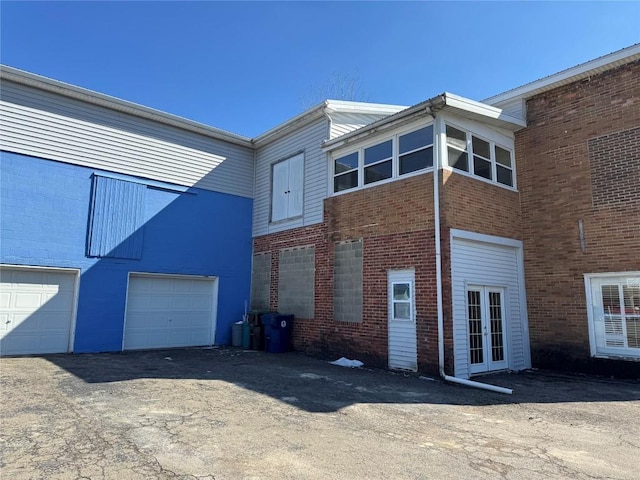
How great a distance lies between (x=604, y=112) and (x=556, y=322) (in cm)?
516

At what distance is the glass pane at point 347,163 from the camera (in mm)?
12452

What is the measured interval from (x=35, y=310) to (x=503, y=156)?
13.2 m

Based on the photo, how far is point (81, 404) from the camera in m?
6.39

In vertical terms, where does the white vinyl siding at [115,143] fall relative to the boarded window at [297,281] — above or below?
above

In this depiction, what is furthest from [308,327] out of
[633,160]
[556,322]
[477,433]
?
[633,160]

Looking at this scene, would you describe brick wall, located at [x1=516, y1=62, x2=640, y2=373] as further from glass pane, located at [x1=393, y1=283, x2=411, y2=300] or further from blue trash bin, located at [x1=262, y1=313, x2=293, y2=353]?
blue trash bin, located at [x1=262, y1=313, x2=293, y2=353]

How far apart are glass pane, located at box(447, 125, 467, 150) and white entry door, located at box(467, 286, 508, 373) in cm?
342

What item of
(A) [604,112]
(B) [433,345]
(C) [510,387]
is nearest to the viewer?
(C) [510,387]

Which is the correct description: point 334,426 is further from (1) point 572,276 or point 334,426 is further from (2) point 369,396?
(1) point 572,276

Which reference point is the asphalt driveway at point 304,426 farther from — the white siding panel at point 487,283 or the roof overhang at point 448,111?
the roof overhang at point 448,111

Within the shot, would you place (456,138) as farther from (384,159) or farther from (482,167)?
(384,159)

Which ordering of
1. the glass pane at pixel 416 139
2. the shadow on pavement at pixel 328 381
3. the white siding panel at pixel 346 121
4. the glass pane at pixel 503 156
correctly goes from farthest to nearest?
1. the white siding panel at pixel 346 121
2. the glass pane at pixel 503 156
3. the glass pane at pixel 416 139
4. the shadow on pavement at pixel 328 381

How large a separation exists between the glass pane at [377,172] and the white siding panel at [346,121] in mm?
2094

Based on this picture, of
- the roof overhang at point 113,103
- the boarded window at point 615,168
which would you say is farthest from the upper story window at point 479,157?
the roof overhang at point 113,103
